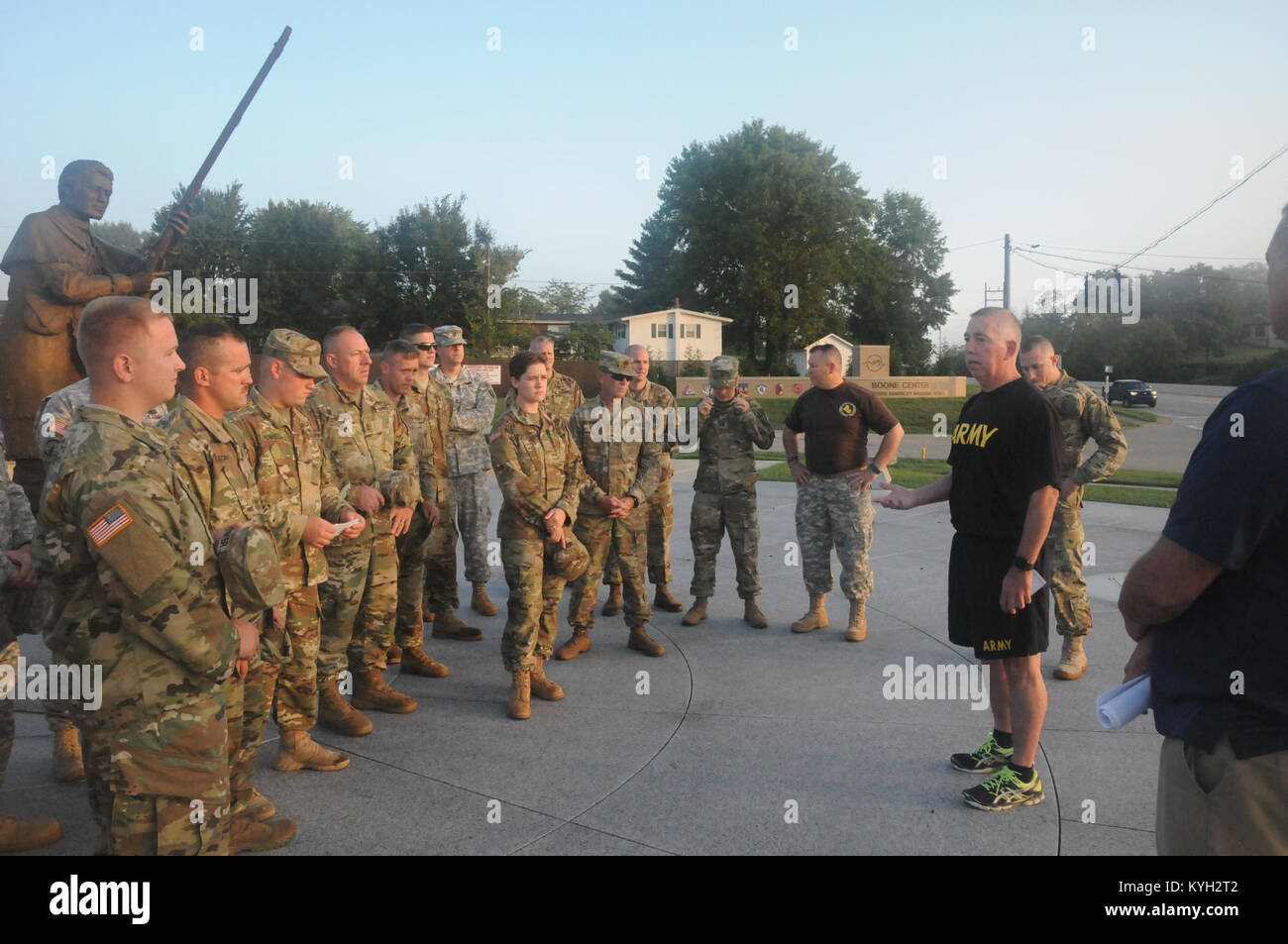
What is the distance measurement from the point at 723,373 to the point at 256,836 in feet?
14.9

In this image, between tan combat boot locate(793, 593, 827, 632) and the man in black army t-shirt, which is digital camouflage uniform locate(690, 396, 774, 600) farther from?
the man in black army t-shirt

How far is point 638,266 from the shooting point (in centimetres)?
7394

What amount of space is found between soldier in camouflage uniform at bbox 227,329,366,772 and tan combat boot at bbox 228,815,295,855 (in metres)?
0.67

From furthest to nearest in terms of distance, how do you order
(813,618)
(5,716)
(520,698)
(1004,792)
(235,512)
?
(813,618) < (520,698) < (1004,792) < (5,716) < (235,512)

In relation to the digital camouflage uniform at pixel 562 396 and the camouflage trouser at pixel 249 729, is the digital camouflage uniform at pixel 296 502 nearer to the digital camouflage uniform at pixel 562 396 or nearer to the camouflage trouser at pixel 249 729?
the camouflage trouser at pixel 249 729

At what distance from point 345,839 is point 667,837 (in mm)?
1312

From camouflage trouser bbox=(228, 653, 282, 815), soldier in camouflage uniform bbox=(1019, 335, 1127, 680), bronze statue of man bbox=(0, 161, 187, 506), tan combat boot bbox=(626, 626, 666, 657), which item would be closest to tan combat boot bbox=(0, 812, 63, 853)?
camouflage trouser bbox=(228, 653, 282, 815)

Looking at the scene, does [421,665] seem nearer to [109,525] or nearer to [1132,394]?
[109,525]

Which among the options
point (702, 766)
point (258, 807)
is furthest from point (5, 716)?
point (702, 766)

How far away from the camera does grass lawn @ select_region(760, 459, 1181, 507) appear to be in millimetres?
11383

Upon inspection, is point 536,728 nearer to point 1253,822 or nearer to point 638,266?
point 1253,822

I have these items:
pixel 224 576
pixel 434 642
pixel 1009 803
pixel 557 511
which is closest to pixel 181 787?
pixel 224 576

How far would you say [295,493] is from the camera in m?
3.83

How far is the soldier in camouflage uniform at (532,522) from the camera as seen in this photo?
4707 millimetres
